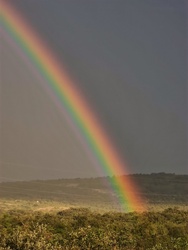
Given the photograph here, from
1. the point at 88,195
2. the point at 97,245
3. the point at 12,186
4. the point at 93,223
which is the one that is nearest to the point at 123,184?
the point at 88,195

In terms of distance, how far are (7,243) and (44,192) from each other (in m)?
112

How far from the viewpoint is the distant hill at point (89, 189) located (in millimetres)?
118625

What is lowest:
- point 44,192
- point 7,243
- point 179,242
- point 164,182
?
point 7,243

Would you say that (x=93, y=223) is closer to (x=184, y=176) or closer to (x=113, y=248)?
(x=113, y=248)

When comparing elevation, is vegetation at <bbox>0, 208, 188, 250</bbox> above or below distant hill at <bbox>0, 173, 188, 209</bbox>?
below

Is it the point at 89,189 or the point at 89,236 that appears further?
the point at 89,189

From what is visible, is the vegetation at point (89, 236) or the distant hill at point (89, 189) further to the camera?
the distant hill at point (89, 189)

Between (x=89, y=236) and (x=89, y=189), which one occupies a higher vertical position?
(x=89, y=189)

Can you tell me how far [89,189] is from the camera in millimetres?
143500

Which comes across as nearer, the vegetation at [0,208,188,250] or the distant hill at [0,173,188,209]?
the vegetation at [0,208,188,250]

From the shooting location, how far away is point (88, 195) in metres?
128

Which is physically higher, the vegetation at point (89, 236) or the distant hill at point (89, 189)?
the distant hill at point (89, 189)

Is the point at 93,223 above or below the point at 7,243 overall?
above

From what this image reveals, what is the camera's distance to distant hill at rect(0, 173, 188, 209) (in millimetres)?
118625
